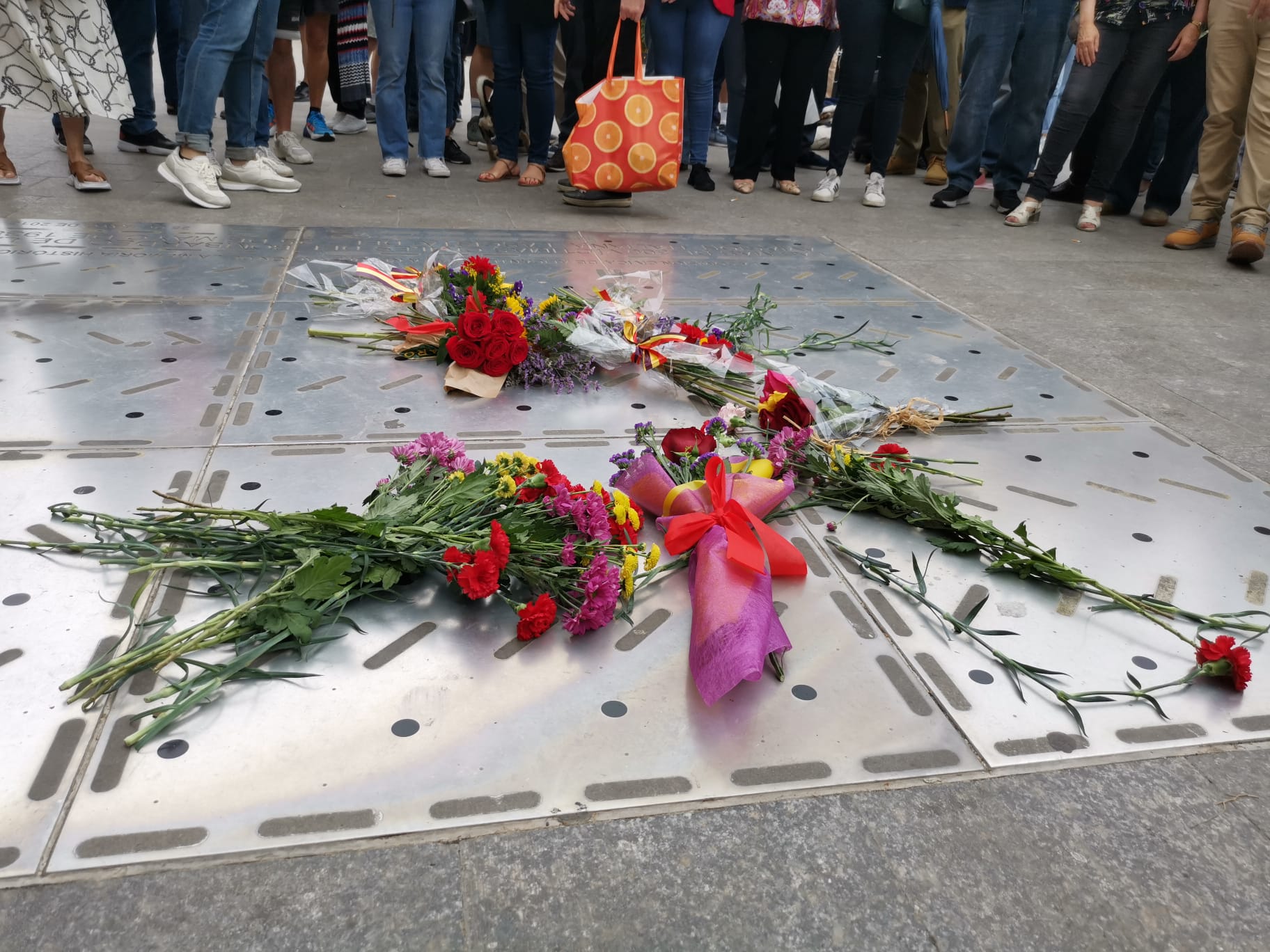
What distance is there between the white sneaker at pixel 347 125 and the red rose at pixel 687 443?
244 inches

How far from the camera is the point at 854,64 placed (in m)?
5.88

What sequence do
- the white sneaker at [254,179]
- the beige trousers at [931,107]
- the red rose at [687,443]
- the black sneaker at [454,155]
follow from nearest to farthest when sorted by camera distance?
the red rose at [687,443]
the white sneaker at [254,179]
the black sneaker at [454,155]
the beige trousers at [931,107]

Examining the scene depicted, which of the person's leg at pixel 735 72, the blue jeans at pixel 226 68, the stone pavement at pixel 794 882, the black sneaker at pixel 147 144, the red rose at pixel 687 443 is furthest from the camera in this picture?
the person's leg at pixel 735 72

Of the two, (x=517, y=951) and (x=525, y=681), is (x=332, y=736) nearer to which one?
(x=525, y=681)

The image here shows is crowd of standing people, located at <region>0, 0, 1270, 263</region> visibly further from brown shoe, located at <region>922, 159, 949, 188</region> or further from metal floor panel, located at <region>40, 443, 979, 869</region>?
metal floor panel, located at <region>40, 443, 979, 869</region>

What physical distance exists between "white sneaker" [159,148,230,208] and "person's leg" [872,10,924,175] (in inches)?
155

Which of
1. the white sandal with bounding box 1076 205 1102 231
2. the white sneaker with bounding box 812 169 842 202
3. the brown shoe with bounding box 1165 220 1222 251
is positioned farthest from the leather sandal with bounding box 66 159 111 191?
the brown shoe with bounding box 1165 220 1222 251

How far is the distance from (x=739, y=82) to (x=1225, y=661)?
6.23m

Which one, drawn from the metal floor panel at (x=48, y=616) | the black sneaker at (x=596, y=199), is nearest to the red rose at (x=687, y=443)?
the metal floor panel at (x=48, y=616)

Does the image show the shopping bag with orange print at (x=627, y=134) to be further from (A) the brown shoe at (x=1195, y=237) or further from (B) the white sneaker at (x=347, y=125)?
(B) the white sneaker at (x=347, y=125)

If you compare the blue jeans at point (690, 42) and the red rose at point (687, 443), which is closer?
the red rose at point (687, 443)

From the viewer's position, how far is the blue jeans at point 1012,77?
19.0 feet

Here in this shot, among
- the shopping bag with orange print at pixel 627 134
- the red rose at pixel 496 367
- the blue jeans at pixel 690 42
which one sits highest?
the blue jeans at pixel 690 42

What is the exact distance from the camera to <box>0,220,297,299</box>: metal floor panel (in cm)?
344
